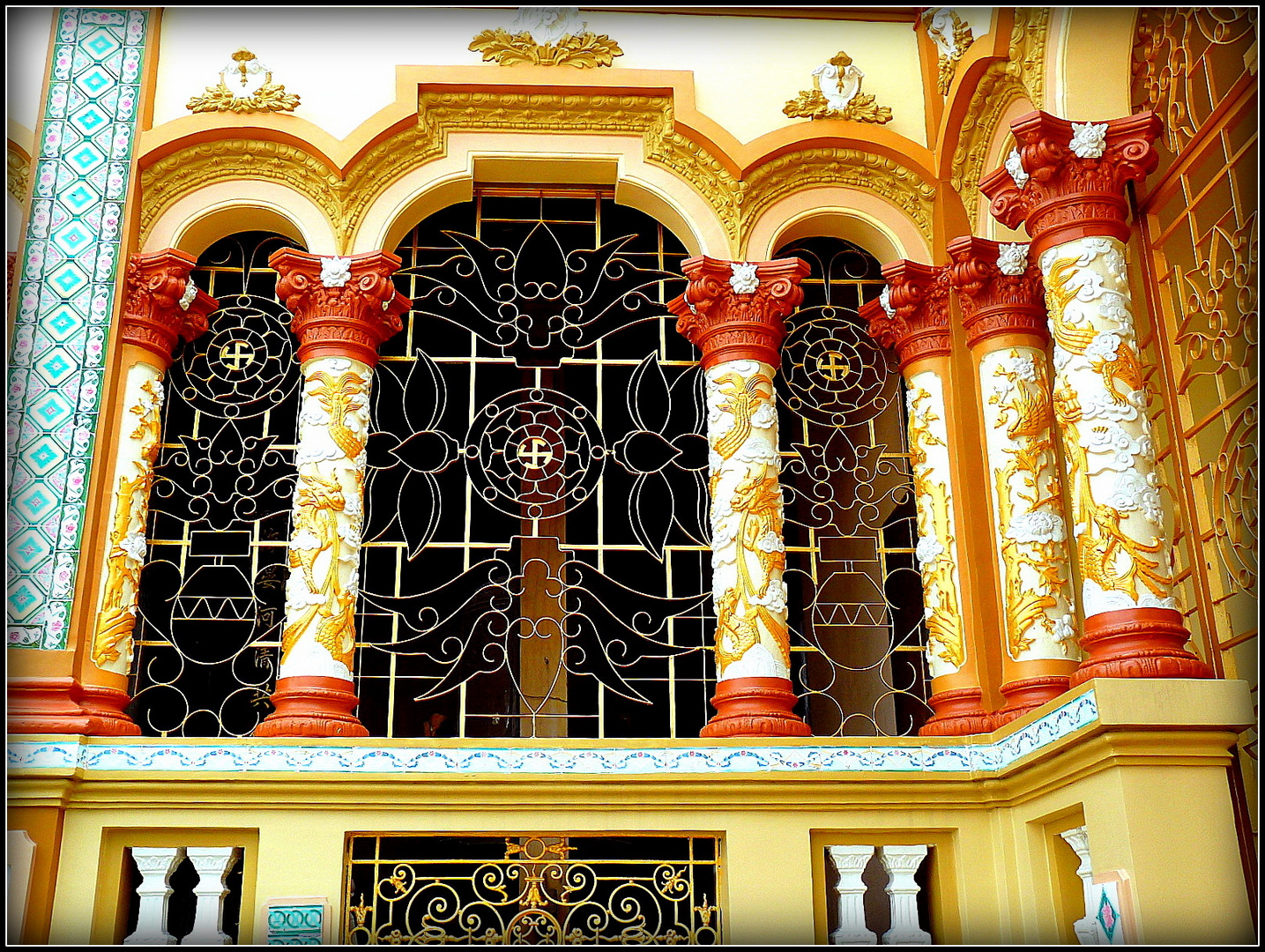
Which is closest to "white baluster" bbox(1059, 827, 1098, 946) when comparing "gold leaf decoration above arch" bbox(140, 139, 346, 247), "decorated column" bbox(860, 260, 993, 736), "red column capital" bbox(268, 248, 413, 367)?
"decorated column" bbox(860, 260, 993, 736)

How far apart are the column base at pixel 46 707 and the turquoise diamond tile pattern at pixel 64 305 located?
200 mm

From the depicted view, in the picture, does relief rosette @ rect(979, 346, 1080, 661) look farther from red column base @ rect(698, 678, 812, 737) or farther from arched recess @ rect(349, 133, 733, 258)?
arched recess @ rect(349, 133, 733, 258)

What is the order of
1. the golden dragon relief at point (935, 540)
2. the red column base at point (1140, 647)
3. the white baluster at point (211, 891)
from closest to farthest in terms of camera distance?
the red column base at point (1140, 647) < the white baluster at point (211, 891) < the golden dragon relief at point (935, 540)

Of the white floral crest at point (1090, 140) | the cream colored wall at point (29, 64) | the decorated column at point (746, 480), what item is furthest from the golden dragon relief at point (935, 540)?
the cream colored wall at point (29, 64)

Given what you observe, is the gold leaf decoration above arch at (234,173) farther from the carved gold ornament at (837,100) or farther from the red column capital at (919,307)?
the red column capital at (919,307)

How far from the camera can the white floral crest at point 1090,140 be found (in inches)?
226

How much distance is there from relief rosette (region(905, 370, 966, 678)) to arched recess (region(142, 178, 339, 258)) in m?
3.29

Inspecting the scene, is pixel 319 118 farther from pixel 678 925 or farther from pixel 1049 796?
pixel 1049 796

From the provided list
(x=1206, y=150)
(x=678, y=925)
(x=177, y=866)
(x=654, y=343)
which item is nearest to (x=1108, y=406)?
(x=1206, y=150)

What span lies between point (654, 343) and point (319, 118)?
154 inches

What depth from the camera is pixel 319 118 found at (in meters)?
7.18

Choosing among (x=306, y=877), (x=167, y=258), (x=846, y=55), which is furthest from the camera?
(x=846, y=55)

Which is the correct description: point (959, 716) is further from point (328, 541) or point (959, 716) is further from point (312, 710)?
point (328, 541)

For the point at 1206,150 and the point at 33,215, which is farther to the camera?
the point at 33,215
